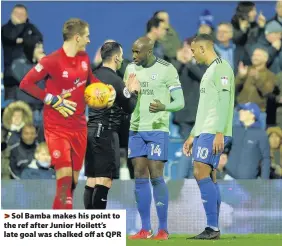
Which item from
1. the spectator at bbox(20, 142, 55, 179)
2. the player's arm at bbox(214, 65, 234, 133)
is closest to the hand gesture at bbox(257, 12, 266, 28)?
the spectator at bbox(20, 142, 55, 179)

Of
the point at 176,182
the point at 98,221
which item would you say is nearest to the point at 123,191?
the point at 176,182

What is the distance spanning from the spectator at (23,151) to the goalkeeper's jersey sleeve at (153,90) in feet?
12.2

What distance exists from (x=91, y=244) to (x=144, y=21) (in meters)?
7.06

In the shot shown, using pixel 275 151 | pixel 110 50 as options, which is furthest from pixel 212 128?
pixel 275 151

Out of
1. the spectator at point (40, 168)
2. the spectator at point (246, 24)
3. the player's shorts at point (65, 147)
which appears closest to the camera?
the player's shorts at point (65, 147)

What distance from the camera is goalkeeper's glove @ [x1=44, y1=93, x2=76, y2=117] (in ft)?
41.4

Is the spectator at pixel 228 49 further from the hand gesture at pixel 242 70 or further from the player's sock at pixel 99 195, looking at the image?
the player's sock at pixel 99 195

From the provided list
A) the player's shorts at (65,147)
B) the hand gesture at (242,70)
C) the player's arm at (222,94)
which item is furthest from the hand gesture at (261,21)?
the player's shorts at (65,147)

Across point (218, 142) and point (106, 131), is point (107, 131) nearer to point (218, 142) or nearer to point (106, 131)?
point (106, 131)

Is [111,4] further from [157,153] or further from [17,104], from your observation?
[157,153]

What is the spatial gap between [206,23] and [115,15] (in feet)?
4.95

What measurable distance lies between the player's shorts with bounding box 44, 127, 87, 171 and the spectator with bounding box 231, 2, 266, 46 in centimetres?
563

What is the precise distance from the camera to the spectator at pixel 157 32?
17.3 m

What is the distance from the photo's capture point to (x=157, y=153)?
1348cm
